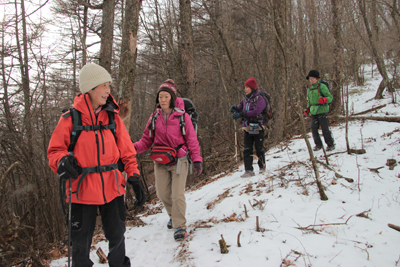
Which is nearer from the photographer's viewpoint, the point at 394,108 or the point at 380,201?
the point at 380,201

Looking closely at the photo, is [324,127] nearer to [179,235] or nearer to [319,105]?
[319,105]

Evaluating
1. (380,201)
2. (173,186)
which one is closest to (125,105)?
(173,186)

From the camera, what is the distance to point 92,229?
2320 millimetres

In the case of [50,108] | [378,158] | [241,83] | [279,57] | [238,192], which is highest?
[279,57]

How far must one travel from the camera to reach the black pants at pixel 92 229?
220 centimetres

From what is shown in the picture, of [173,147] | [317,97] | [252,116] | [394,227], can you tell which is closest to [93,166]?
[173,147]

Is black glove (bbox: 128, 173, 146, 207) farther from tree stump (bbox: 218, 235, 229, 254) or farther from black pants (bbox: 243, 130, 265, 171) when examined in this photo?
black pants (bbox: 243, 130, 265, 171)

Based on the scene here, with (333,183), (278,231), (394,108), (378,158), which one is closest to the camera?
(278,231)

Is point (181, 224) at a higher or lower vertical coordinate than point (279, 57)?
lower

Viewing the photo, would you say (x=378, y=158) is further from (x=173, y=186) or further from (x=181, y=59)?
(x=181, y=59)

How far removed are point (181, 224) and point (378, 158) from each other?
4329 millimetres

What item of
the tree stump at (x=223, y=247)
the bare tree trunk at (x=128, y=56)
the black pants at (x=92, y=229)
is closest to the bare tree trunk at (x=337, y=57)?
the bare tree trunk at (x=128, y=56)

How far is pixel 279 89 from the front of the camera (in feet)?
28.4

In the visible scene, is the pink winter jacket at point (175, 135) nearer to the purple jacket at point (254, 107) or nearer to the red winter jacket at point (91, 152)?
the red winter jacket at point (91, 152)
